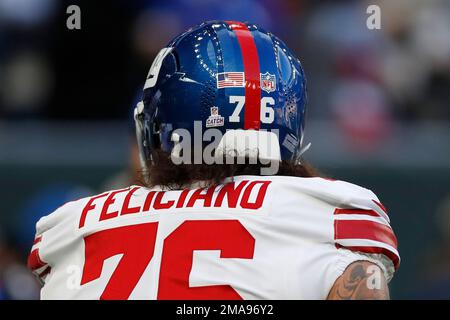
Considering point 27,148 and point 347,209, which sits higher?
point 347,209

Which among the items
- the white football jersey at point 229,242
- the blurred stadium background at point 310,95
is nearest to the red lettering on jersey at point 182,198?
the white football jersey at point 229,242

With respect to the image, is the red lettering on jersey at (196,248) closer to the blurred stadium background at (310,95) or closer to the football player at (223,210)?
the football player at (223,210)

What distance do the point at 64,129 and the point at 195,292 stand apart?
5.06m

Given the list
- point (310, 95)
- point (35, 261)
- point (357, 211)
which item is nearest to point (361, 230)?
point (357, 211)

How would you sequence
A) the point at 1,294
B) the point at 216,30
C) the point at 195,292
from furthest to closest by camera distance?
the point at 1,294 < the point at 216,30 < the point at 195,292

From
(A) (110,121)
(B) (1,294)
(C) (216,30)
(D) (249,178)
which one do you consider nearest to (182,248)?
(D) (249,178)

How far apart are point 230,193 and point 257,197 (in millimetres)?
89

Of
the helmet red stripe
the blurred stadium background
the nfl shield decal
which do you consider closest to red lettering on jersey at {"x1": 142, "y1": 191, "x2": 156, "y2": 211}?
the helmet red stripe

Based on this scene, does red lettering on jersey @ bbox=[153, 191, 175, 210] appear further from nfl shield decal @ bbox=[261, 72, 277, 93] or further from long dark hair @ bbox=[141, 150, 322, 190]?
nfl shield decal @ bbox=[261, 72, 277, 93]

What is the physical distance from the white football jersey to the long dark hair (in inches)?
2.2

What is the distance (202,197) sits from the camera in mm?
2672

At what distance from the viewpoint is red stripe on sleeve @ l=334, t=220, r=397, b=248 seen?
2.57m
